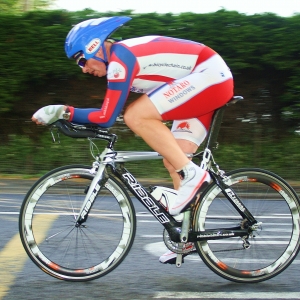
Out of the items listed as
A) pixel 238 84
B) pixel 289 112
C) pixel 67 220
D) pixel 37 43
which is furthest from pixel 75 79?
pixel 67 220

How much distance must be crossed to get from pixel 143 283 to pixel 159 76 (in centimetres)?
137

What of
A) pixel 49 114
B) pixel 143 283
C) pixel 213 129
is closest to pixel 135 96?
pixel 213 129

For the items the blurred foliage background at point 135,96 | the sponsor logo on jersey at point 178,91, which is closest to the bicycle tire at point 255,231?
the sponsor logo on jersey at point 178,91

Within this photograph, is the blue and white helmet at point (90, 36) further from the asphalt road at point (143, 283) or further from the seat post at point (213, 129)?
the asphalt road at point (143, 283)

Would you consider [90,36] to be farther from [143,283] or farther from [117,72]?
[143,283]

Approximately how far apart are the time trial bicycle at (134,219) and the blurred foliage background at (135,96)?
5.72 meters

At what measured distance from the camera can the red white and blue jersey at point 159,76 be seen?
4.25 metres

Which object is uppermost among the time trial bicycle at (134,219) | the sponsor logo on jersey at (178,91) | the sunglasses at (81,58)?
the sunglasses at (81,58)

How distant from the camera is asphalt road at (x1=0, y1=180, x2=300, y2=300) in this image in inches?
170

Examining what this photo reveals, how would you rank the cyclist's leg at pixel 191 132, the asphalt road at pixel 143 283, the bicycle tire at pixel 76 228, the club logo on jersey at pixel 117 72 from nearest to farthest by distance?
1. the club logo on jersey at pixel 117 72
2. the asphalt road at pixel 143 283
3. the bicycle tire at pixel 76 228
4. the cyclist's leg at pixel 191 132

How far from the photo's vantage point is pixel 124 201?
14.8ft

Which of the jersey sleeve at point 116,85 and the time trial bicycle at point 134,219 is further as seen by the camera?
the time trial bicycle at point 134,219

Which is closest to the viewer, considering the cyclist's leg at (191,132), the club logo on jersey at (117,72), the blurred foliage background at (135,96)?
the club logo on jersey at (117,72)

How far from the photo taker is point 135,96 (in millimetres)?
11211
